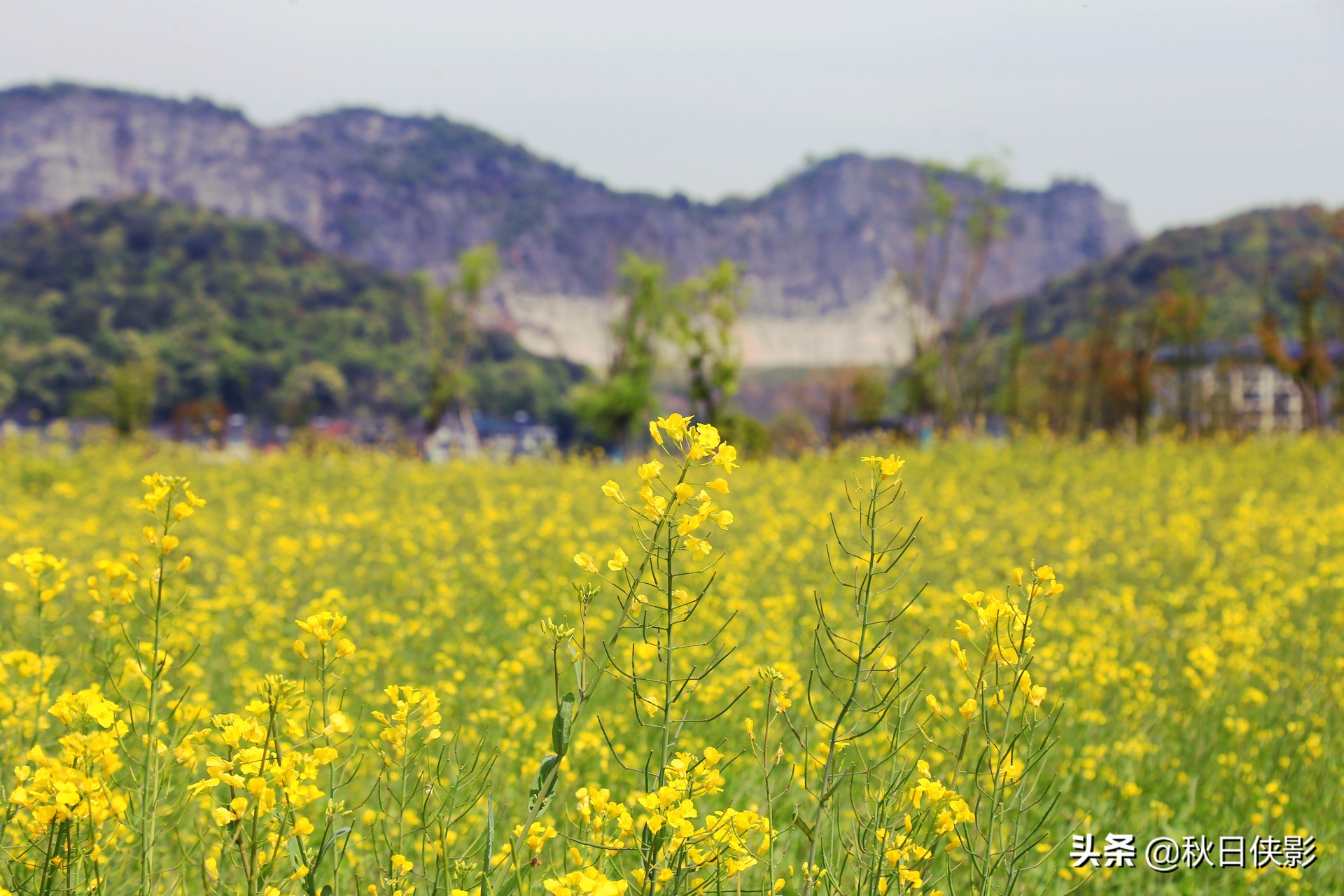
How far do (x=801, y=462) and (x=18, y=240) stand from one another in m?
120

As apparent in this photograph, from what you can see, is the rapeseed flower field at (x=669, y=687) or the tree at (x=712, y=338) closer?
the rapeseed flower field at (x=669, y=687)

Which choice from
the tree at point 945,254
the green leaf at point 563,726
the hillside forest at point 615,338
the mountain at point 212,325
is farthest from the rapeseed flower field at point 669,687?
the mountain at point 212,325

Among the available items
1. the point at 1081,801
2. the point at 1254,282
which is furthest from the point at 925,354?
the point at 1254,282

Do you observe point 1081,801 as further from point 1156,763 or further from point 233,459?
point 233,459

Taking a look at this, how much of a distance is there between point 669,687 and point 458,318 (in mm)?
34055

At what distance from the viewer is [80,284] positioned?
89.1 metres

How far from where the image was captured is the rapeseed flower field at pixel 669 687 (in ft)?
5.02

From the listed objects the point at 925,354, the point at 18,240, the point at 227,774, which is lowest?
the point at 227,774

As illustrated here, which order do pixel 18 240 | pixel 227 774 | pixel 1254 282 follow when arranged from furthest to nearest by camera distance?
pixel 18 240, pixel 1254 282, pixel 227 774

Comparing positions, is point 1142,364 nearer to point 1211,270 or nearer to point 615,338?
point 615,338

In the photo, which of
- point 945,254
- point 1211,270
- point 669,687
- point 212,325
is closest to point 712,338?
point 945,254

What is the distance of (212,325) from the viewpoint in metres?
83.5

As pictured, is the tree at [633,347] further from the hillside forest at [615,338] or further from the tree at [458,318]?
the tree at [458,318]

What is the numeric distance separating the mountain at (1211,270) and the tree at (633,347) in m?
46.4
